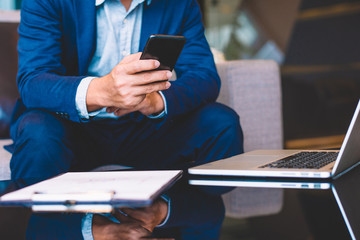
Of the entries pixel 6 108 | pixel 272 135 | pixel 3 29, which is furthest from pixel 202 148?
pixel 3 29

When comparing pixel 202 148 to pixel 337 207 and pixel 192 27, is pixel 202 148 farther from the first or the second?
pixel 337 207

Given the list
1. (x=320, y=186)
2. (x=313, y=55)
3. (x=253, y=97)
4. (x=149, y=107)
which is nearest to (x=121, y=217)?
(x=320, y=186)

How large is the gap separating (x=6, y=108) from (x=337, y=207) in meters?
1.34

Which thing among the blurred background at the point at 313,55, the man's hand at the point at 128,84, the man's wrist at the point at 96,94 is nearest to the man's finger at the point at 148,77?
the man's hand at the point at 128,84

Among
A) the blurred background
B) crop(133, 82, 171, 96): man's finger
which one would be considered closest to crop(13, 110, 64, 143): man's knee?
crop(133, 82, 171, 96): man's finger

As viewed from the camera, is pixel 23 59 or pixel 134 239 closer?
pixel 134 239

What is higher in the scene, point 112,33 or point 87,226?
point 112,33

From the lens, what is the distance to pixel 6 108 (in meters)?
1.52

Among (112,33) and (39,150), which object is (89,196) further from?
(112,33)

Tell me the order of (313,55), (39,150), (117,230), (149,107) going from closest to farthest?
(117,230) → (39,150) → (149,107) → (313,55)

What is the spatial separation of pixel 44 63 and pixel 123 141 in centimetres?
32

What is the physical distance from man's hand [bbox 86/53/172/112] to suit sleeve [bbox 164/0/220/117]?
19cm

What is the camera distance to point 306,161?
2.44 feet

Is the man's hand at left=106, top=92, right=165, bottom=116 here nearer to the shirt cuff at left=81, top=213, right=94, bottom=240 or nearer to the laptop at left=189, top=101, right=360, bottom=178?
the laptop at left=189, top=101, right=360, bottom=178
